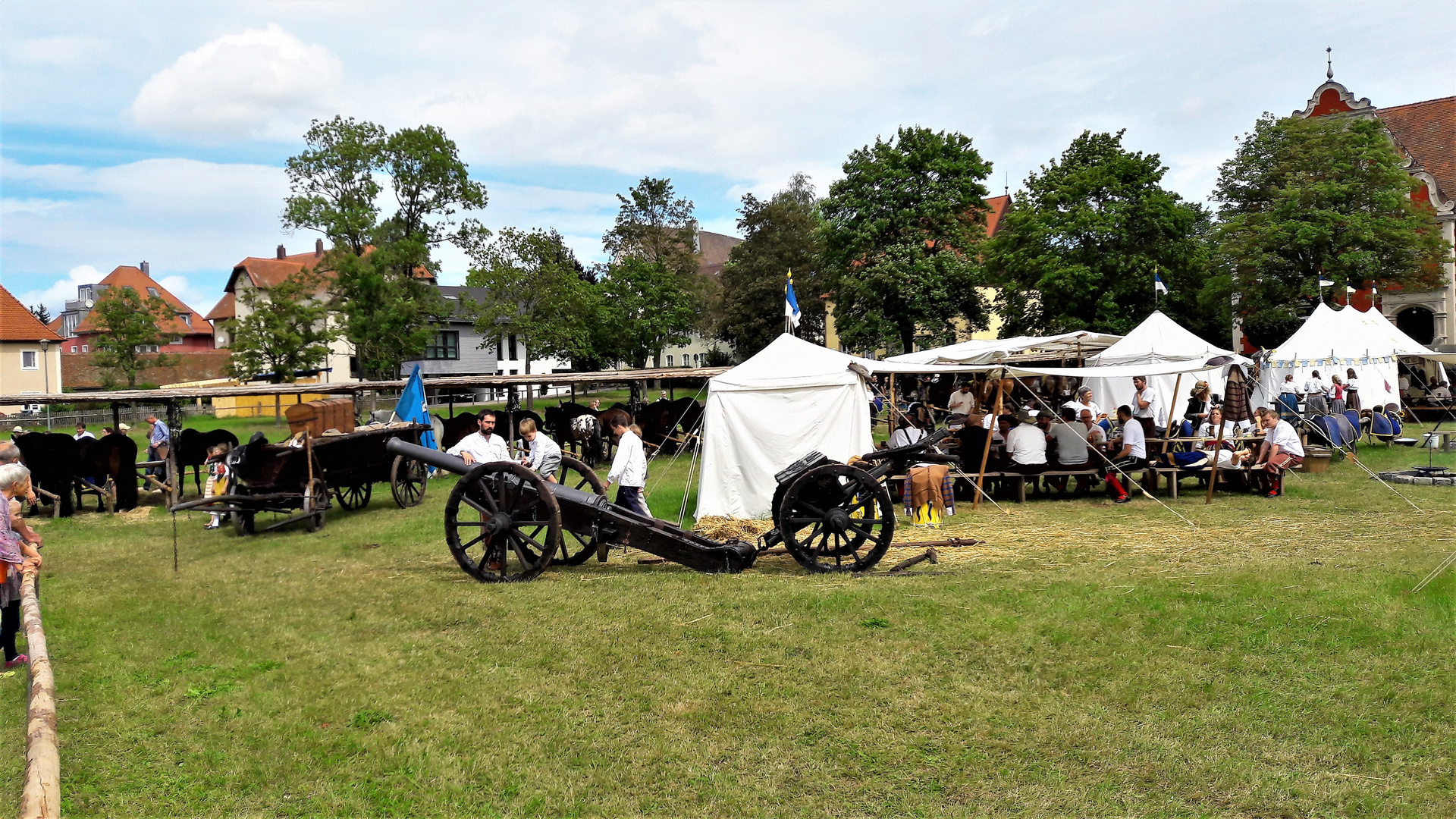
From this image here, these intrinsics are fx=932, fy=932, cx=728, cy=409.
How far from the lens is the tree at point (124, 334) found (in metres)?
43.0

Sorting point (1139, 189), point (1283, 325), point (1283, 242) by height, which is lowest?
point (1283, 325)

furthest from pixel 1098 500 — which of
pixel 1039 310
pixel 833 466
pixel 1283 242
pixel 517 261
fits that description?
pixel 517 261

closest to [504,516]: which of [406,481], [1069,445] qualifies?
[406,481]

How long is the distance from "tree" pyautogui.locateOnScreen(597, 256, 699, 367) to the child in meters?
35.9

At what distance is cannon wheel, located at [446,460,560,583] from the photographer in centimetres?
779

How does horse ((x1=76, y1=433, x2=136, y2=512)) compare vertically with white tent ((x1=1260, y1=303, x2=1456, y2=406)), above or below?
below

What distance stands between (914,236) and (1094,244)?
20.9 feet

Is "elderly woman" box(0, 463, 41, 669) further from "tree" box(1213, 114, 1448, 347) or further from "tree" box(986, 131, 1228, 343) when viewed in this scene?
"tree" box(1213, 114, 1448, 347)

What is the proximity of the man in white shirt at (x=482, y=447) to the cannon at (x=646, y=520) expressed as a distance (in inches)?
26.6

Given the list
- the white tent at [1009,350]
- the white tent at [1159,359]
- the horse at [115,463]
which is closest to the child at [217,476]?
the horse at [115,463]

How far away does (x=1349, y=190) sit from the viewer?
103 feet

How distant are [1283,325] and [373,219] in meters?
35.5

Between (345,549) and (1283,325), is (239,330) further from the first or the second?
(1283,325)

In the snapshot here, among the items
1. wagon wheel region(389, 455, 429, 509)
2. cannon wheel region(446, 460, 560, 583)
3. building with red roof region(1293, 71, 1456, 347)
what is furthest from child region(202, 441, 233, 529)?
building with red roof region(1293, 71, 1456, 347)
